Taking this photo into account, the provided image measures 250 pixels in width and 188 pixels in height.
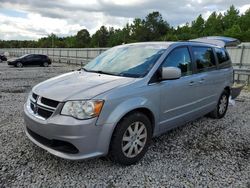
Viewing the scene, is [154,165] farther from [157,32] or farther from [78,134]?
[157,32]

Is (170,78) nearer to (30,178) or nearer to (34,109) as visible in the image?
(34,109)

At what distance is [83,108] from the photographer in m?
2.81

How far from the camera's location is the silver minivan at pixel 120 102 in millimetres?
2820

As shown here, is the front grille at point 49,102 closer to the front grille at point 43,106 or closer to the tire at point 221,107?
the front grille at point 43,106

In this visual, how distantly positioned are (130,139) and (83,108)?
0.81 metres

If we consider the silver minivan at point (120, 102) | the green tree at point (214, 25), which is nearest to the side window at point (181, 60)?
the silver minivan at point (120, 102)

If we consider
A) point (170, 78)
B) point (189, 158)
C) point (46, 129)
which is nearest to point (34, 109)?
point (46, 129)

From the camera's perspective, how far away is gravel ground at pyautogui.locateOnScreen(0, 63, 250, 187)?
293 cm

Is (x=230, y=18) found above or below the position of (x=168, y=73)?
above

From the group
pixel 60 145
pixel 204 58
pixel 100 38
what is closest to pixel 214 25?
pixel 100 38

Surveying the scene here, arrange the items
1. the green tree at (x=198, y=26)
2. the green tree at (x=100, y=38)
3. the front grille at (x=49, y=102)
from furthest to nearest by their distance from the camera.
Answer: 1. the green tree at (x=100, y=38)
2. the green tree at (x=198, y=26)
3. the front grille at (x=49, y=102)

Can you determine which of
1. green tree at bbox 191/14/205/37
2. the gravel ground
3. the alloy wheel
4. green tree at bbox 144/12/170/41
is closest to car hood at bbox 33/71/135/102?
the alloy wheel

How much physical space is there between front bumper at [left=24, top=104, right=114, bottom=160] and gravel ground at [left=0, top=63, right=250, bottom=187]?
348mm

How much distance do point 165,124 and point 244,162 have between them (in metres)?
1.26
